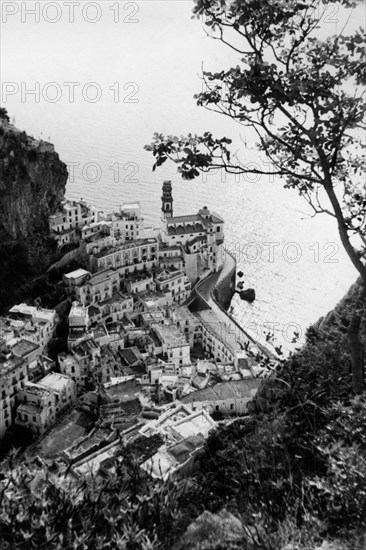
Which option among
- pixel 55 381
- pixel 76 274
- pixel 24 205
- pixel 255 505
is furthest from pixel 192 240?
pixel 255 505

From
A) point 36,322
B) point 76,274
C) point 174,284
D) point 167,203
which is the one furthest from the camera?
point 167,203

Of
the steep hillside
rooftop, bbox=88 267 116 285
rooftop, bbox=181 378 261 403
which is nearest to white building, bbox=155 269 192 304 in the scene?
rooftop, bbox=88 267 116 285

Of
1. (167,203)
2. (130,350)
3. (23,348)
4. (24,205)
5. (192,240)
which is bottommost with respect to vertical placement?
(130,350)

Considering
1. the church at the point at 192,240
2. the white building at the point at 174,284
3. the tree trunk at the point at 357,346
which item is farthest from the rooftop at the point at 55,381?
the tree trunk at the point at 357,346

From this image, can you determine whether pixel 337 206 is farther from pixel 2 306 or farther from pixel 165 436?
pixel 2 306

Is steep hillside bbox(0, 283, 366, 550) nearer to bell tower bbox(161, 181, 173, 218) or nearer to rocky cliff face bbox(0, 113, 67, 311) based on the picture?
rocky cliff face bbox(0, 113, 67, 311)

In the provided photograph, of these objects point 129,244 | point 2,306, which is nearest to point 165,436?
point 2,306

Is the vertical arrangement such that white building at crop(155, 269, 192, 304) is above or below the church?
below

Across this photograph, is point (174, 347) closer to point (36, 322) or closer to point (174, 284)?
point (36, 322)
